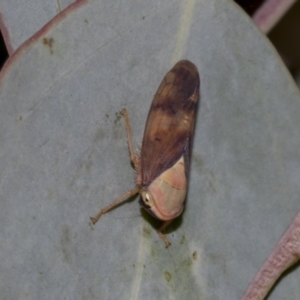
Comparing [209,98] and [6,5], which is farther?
[209,98]

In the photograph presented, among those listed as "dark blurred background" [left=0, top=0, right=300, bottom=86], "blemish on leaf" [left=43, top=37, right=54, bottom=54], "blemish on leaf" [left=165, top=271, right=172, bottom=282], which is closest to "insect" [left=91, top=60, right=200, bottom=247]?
"blemish on leaf" [left=165, top=271, right=172, bottom=282]

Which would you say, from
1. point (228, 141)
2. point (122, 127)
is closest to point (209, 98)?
point (228, 141)

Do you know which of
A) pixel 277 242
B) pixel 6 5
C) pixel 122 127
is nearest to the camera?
pixel 6 5

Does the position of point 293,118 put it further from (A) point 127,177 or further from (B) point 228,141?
(A) point 127,177

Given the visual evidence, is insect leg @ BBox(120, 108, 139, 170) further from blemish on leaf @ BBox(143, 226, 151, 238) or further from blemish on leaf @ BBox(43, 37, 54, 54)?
blemish on leaf @ BBox(43, 37, 54, 54)

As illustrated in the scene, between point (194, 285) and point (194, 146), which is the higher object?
point (194, 146)

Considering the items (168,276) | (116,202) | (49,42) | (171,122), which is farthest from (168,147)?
(49,42)
